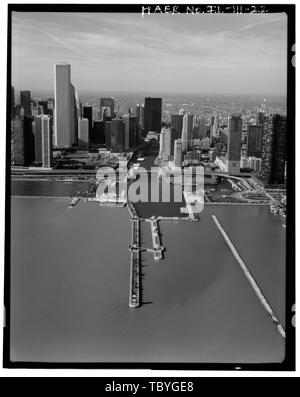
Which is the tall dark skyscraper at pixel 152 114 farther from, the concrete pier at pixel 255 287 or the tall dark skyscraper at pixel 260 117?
the concrete pier at pixel 255 287

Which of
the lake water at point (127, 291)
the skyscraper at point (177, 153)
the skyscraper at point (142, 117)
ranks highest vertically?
the skyscraper at point (142, 117)

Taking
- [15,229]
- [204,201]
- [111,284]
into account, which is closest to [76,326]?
[111,284]

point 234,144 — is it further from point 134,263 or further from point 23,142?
point 23,142

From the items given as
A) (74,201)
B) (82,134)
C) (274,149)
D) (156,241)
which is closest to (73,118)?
(82,134)

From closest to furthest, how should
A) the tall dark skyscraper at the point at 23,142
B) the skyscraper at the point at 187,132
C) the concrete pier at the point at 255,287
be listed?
the concrete pier at the point at 255,287, the tall dark skyscraper at the point at 23,142, the skyscraper at the point at 187,132

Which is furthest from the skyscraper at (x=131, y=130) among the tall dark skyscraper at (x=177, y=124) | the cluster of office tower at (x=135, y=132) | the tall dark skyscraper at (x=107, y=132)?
the tall dark skyscraper at (x=177, y=124)
